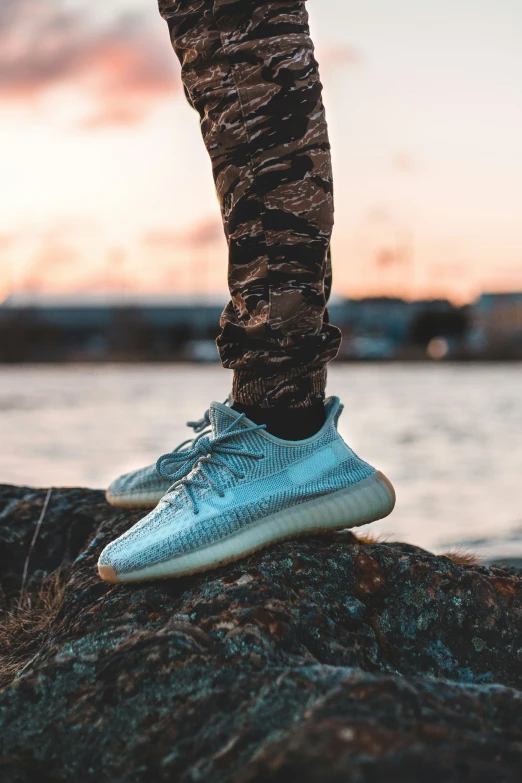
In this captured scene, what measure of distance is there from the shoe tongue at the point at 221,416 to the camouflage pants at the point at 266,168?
0.25 ft

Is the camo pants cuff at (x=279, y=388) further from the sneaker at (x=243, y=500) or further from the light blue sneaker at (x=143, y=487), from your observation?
the light blue sneaker at (x=143, y=487)

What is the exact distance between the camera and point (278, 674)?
1.23m

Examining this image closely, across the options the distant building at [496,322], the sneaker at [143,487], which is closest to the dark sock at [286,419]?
the sneaker at [143,487]

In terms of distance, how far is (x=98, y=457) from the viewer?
8.58m

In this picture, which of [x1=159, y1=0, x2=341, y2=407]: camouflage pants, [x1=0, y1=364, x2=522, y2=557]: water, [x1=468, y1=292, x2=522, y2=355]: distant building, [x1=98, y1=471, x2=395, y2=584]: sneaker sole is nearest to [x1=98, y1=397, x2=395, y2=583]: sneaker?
[x1=98, y1=471, x2=395, y2=584]: sneaker sole

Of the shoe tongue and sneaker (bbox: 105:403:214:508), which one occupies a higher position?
the shoe tongue

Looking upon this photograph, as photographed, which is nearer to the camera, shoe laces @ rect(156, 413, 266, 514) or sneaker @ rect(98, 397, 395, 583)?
sneaker @ rect(98, 397, 395, 583)

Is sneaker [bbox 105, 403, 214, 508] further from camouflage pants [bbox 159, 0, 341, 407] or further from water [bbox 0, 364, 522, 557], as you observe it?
water [bbox 0, 364, 522, 557]

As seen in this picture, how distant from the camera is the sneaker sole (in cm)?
165

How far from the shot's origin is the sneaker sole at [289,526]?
165cm

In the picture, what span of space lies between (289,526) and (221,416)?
30 cm

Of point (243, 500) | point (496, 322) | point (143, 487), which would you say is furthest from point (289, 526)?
point (496, 322)

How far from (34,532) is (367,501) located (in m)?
1.15

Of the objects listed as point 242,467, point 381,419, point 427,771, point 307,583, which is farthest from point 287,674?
point 381,419
